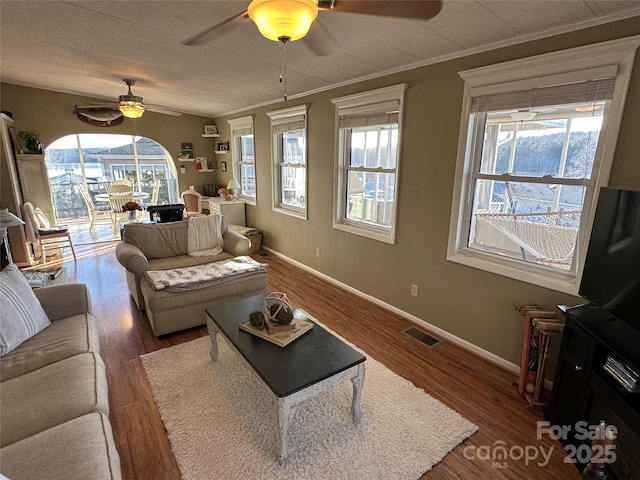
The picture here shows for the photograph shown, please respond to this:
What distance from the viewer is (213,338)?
2.37 m

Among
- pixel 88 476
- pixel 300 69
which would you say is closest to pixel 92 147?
pixel 300 69

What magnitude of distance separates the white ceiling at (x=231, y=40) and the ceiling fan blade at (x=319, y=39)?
6cm

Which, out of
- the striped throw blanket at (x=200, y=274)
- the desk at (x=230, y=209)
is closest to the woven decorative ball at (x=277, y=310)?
the striped throw blanket at (x=200, y=274)

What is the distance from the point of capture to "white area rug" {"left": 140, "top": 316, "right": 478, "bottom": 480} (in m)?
1.61

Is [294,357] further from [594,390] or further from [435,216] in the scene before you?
[435,216]

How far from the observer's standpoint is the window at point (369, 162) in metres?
3.14

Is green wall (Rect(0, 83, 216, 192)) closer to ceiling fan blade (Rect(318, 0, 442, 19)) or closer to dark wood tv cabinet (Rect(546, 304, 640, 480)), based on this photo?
ceiling fan blade (Rect(318, 0, 442, 19))

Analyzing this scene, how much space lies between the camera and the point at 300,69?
3088mm

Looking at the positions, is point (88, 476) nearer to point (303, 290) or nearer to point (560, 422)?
point (560, 422)

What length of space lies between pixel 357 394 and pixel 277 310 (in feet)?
2.22

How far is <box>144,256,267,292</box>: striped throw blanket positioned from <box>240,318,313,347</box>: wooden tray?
961mm

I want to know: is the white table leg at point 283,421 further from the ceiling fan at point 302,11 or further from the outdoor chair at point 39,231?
the outdoor chair at point 39,231

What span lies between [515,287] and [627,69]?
4.73 ft

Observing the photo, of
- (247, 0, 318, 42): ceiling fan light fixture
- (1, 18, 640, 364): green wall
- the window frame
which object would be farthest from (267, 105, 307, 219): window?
(247, 0, 318, 42): ceiling fan light fixture
